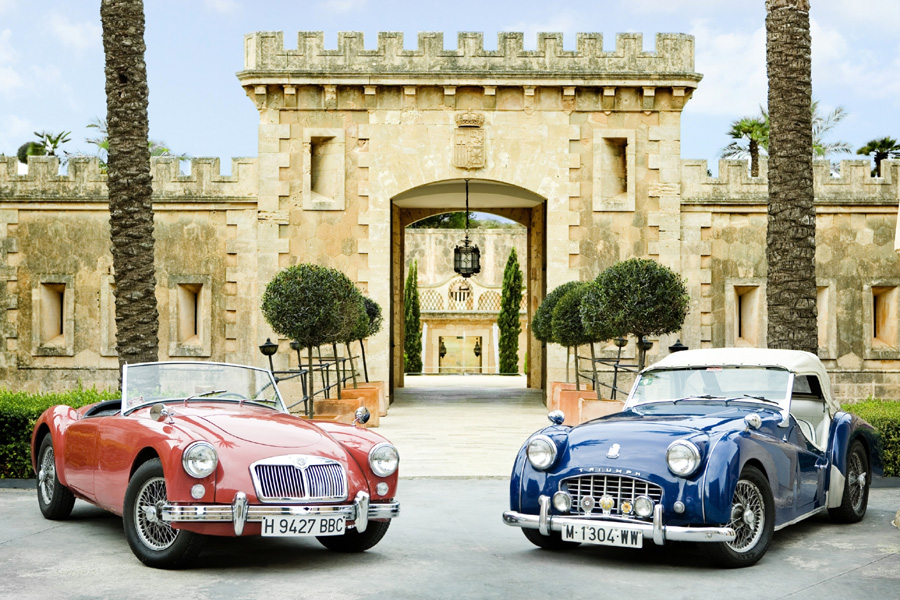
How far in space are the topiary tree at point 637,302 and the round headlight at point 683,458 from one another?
8.15 m

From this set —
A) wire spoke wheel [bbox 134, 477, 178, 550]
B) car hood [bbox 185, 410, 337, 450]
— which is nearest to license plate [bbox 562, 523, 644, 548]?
car hood [bbox 185, 410, 337, 450]

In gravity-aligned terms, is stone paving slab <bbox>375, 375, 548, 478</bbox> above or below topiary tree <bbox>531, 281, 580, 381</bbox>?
below

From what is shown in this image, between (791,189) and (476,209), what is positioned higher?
(476,209)

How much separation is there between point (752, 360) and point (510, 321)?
28838 mm

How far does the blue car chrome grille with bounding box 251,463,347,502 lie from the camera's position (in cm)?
632

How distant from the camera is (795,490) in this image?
731 cm

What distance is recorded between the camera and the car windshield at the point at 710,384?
26.1 ft

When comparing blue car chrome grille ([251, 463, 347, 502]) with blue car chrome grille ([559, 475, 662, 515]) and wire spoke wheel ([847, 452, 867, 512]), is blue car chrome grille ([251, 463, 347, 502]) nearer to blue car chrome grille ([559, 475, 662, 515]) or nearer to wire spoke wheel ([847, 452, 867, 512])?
blue car chrome grille ([559, 475, 662, 515])

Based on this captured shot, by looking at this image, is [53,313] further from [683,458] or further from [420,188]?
[683,458]

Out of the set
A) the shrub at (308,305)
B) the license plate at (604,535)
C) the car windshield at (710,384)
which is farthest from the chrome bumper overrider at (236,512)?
the shrub at (308,305)

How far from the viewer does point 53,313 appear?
67.7ft

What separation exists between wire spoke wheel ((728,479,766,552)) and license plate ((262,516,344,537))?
249 cm

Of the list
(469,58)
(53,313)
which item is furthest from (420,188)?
(53,313)

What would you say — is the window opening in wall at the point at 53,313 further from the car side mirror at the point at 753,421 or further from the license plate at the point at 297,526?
the car side mirror at the point at 753,421
